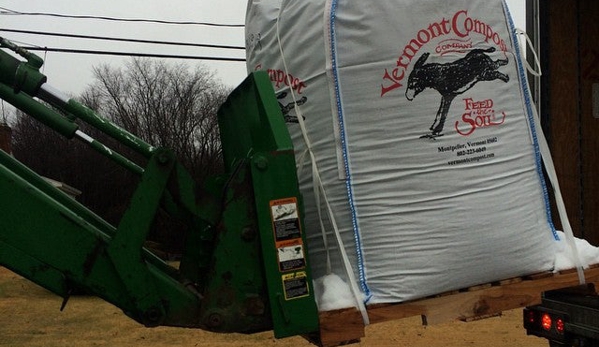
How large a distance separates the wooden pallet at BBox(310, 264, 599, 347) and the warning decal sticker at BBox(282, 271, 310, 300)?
14 centimetres

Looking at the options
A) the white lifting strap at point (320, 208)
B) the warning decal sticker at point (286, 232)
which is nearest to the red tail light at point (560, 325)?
the white lifting strap at point (320, 208)

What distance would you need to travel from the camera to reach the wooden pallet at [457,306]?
2.49m

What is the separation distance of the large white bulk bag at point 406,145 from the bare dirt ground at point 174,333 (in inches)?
208

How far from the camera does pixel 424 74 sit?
2.64m

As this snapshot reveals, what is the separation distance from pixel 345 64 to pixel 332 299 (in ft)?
3.02

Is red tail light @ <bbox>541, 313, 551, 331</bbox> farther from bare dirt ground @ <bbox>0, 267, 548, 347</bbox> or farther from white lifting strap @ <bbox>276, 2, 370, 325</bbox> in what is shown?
bare dirt ground @ <bbox>0, 267, 548, 347</bbox>

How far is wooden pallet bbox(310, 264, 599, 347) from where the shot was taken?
2486 millimetres

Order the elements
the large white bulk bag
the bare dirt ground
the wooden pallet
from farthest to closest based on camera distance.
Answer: the bare dirt ground
the large white bulk bag
the wooden pallet

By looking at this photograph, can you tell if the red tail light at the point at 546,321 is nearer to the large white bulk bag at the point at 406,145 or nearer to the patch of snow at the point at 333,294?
the large white bulk bag at the point at 406,145

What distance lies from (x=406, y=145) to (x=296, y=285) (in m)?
0.72

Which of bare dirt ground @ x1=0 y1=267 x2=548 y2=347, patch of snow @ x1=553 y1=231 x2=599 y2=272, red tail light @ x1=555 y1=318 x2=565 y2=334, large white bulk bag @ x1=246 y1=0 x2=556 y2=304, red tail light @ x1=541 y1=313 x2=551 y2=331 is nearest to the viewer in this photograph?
large white bulk bag @ x1=246 y1=0 x2=556 y2=304

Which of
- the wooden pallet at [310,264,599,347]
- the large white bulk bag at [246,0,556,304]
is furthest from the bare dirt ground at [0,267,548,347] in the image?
the large white bulk bag at [246,0,556,304]

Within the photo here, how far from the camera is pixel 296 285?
7.89ft

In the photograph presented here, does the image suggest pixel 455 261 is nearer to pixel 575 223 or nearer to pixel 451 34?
pixel 451 34
